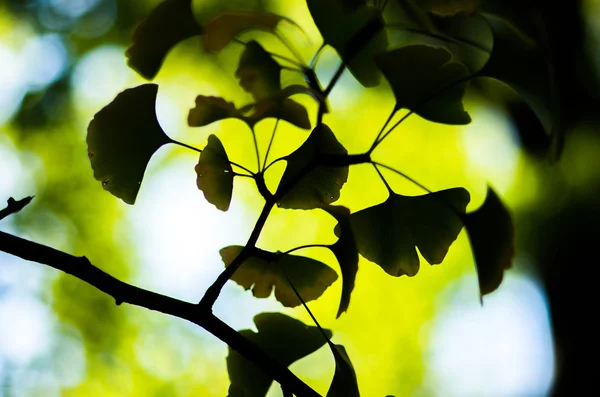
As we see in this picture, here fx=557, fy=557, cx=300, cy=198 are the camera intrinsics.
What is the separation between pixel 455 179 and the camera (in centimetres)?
175

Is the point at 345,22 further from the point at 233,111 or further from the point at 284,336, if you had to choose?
the point at 284,336

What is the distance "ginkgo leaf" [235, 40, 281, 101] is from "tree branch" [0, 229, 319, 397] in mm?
202

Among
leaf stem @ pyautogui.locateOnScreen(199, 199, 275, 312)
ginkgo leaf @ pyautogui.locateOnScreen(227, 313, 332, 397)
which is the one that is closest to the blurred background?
ginkgo leaf @ pyautogui.locateOnScreen(227, 313, 332, 397)

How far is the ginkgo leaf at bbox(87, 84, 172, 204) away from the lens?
13.9 inches

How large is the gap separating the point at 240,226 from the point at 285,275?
3.68 ft

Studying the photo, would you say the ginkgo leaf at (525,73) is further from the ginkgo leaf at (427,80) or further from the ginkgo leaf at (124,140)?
the ginkgo leaf at (124,140)

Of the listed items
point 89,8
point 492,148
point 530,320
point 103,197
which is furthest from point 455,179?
point 89,8

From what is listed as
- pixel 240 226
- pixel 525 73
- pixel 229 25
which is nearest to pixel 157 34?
pixel 229 25

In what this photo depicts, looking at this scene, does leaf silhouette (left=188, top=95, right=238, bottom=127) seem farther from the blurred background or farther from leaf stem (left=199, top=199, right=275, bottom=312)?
the blurred background

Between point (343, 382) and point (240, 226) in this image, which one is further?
point (240, 226)

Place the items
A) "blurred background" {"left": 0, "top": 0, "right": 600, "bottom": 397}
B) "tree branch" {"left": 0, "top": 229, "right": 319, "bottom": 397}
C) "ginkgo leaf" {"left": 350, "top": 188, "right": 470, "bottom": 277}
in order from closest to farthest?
"tree branch" {"left": 0, "top": 229, "right": 319, "bottom": 397}
"ginkgo leaf" {"left": 350, "top": 188, "right": 470, "bottom": 277}
"blurred background" {"left": 0, "top": 0, "right": 600, "bottom": 397}

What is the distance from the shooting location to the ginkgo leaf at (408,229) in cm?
37

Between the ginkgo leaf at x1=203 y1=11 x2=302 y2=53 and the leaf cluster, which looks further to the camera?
the ginkgo leaf at x1=203 y1=11 x2=302 y2=53

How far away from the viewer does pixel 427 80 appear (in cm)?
37
